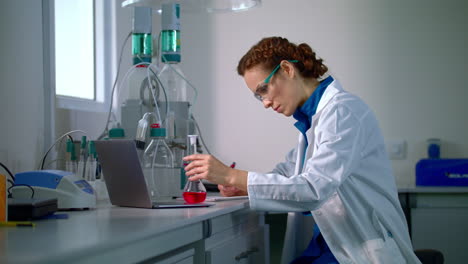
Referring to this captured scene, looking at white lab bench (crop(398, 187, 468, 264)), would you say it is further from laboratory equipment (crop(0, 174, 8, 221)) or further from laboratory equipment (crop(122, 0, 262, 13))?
laboratory equipment (crop(0, 174, 8, 221))

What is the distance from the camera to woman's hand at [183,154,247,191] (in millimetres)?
1703

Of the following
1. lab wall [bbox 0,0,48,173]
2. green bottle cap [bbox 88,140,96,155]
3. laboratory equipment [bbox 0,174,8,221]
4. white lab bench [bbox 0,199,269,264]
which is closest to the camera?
white lab bench [bbox 0,199,269,264]

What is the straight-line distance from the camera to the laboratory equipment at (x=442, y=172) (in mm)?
3000

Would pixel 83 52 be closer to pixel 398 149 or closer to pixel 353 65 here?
pixel 353 65

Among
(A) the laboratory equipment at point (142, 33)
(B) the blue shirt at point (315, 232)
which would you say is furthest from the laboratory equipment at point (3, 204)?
(A) the laboratory equipment at point (142, 33)

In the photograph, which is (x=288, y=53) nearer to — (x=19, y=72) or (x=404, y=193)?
(x=19, y=72)

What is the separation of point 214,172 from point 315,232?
432 mm

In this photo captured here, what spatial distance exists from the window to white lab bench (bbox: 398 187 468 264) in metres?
1.50

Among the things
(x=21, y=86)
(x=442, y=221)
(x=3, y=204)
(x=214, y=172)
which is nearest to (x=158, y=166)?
(x=214, y=172)

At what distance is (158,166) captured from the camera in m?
1.94

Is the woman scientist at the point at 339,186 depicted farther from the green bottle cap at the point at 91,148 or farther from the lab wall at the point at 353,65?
the lab wall at the point at 353,65

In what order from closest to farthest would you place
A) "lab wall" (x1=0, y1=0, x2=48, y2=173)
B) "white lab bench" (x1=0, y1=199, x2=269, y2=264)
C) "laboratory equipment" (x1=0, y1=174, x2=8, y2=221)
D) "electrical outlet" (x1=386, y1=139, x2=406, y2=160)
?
"white lab bench" (x1=0, y1=199, x2=269, y2=264) → "laboratory equipment" (x1=0, y1=174, x2=8, y2=221) → "lab wall" (x1=0, y1=0, x2=48, y2=173) → "electrical outlet" (x1=386, y1=139, x2=406, y2=160)

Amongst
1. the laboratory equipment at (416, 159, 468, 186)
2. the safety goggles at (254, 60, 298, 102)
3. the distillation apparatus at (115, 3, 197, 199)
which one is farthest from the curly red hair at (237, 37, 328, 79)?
the laboratory equipment at (416, 159, 468, 186)

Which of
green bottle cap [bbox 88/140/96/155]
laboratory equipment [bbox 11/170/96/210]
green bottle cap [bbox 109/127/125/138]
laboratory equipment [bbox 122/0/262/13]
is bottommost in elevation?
laboratory equipment [bbox 11/170/96/210]
